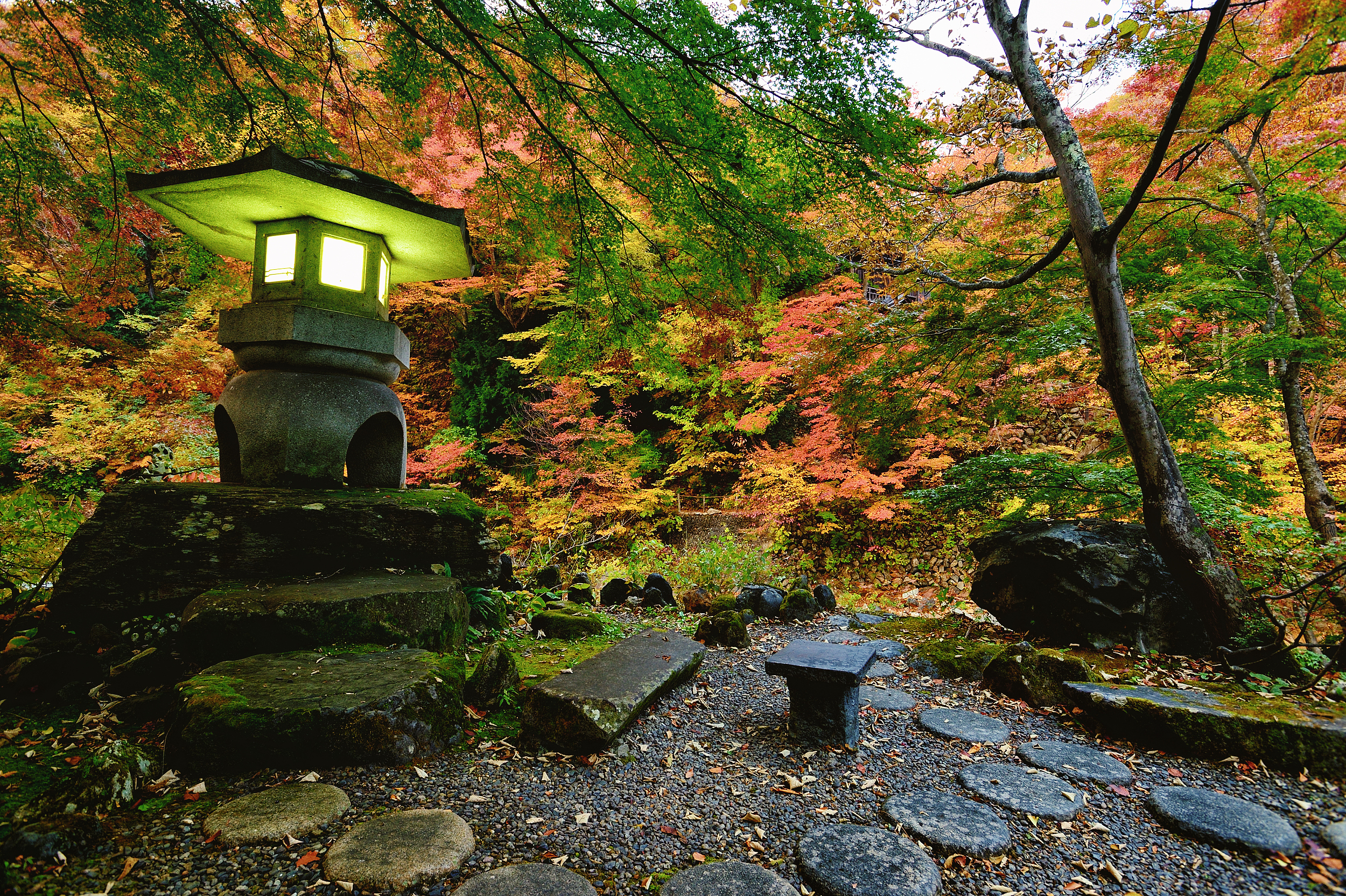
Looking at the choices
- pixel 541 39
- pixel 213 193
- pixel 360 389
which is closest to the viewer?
pixel 541 39

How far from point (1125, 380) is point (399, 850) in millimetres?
5753

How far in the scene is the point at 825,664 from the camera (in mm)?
2928

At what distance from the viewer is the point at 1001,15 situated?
15.6 ft

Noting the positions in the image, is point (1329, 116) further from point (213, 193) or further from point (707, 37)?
point (213, 193)

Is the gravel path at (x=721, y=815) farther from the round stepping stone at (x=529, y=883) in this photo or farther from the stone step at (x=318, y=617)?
the stone step at (x=318, y=617)

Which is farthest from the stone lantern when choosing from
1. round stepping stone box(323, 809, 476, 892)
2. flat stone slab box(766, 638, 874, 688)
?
flat stone slab box(766, 638, 874, 688)

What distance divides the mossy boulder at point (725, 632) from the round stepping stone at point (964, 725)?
1811 mm

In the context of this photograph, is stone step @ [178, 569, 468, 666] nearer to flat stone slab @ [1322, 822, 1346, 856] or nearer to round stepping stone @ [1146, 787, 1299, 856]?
round stepping stone @ [1146, 787, 1299, 856]

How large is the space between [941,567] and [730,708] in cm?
714

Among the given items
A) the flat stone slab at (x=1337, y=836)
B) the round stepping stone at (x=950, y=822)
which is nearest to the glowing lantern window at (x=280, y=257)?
the round stepping stone at (x=950, y=822)

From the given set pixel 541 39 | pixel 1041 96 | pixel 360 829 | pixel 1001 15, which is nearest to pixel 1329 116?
pixel 1041 96

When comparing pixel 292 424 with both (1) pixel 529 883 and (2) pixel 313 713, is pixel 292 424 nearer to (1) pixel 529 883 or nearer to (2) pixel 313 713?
(2) pixel 313 713

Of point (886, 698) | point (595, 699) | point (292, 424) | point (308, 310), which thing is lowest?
point (886, 698)

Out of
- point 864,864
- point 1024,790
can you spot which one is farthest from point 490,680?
point 1024,790
